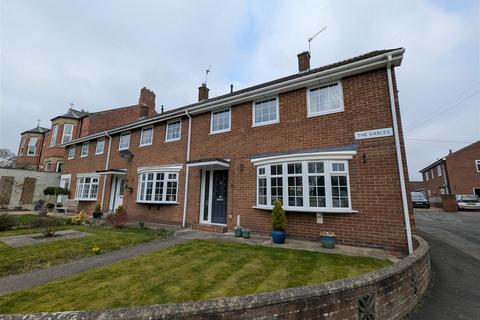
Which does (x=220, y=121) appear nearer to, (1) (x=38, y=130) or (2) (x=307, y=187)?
(2) (x=307, y=187)

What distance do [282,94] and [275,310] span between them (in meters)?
7.93

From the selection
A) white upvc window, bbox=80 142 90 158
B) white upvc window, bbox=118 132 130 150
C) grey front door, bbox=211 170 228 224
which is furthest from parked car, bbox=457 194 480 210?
white upvc window, bbox=80 142 90 158

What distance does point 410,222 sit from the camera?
629 centimetres

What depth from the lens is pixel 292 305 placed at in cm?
305

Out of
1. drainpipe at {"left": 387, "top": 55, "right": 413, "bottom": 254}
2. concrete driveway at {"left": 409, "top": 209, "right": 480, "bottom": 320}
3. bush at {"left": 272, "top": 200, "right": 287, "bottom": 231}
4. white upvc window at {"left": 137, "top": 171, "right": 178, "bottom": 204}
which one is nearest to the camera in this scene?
concrete driveway at {"left": 409, "top": 209, "right": 480, "bottom": 320}

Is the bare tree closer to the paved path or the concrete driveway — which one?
the paved path

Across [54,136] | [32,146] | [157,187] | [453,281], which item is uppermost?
[32,146]

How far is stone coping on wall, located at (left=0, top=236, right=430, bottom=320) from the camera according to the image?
257 cm

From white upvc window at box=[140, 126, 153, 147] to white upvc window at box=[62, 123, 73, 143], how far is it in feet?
50.8

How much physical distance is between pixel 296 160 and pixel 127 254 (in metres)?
6.15

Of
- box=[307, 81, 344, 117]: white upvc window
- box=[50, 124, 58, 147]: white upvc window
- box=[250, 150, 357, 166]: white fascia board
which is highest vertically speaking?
box=[50, 124, 58, 147]: white upvc window

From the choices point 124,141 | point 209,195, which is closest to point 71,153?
point 124,141

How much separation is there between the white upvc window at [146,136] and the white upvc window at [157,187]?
79.7 inches

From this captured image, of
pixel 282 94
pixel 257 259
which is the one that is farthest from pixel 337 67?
pixel 257 259
